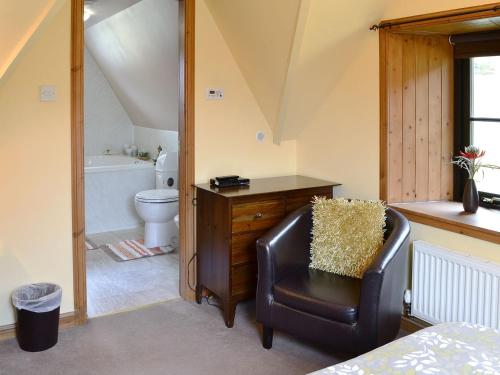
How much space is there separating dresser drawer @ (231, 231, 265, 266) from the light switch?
1315 mm

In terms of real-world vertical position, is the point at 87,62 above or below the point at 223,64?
above

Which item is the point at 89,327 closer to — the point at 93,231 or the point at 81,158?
the point at 81,158

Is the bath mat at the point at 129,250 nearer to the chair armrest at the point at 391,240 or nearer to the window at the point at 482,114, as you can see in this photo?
the chair armrest at the point at 391,240

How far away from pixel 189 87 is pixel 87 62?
3019 millimetres

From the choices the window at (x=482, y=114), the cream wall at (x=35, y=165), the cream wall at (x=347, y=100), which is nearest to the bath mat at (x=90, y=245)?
the cream wall at (x=35, y=165)

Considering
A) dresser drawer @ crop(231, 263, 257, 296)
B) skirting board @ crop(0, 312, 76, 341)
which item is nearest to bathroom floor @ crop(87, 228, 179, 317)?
skirting board @ crop(0, 312, 76, 341)

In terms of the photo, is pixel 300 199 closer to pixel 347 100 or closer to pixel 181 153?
pixel 347 100

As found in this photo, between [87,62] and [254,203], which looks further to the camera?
[87,62]

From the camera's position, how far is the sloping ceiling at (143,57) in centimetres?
430

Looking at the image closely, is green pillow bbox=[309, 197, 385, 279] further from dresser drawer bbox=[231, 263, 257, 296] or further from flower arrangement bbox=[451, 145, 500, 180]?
flower arrangement bbox=[451, 145, 500, 180]

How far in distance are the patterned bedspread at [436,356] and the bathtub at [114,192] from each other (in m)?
4.31

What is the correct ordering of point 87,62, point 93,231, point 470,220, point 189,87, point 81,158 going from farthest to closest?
point 87,62
point 93,231
point 189,87
point 81,158
point 470,220

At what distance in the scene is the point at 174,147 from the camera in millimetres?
5691

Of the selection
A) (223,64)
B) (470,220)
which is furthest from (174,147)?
(470,220)
